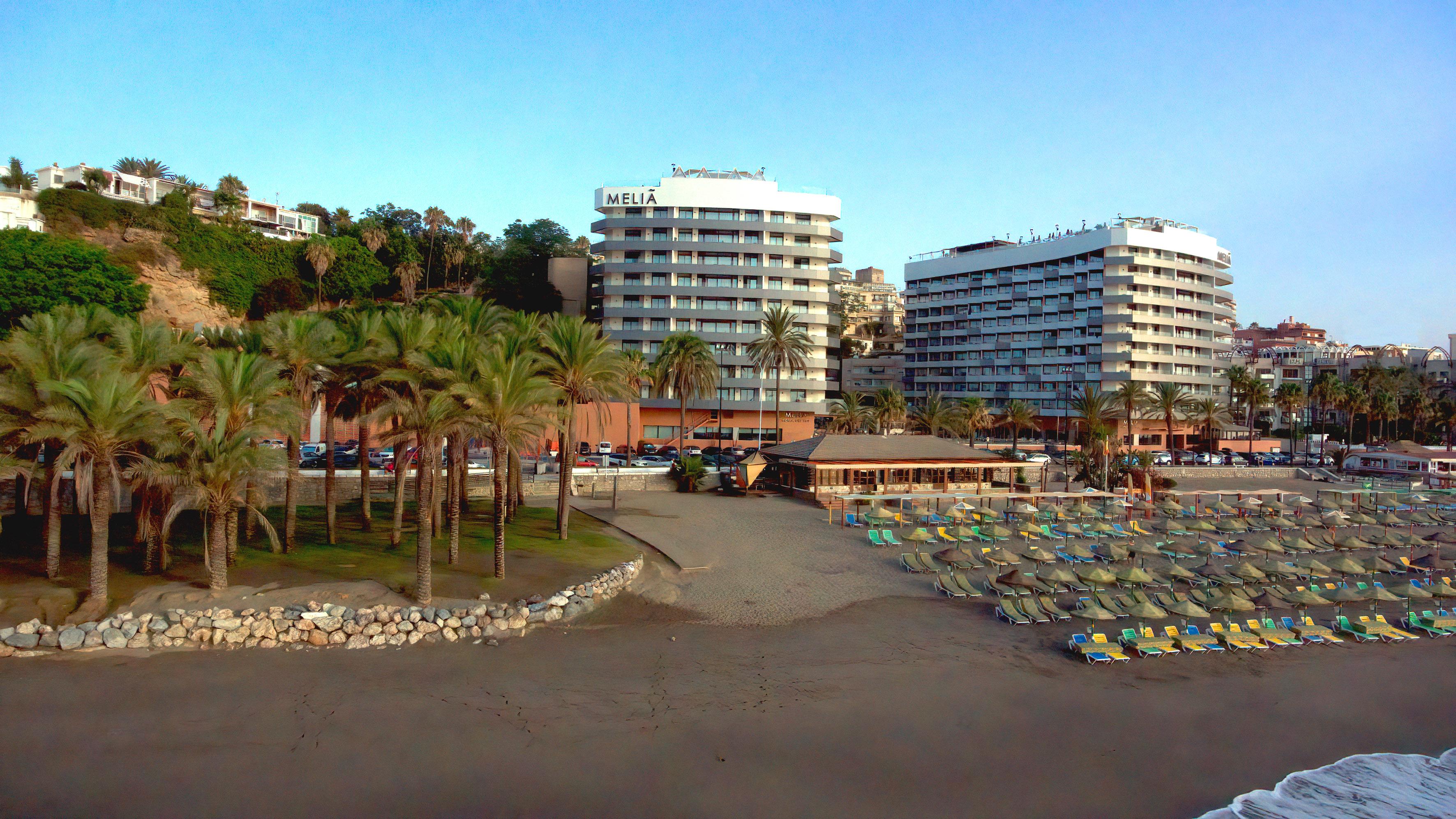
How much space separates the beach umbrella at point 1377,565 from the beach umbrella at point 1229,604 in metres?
8.82

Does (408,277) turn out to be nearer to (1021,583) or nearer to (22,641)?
(22,641)

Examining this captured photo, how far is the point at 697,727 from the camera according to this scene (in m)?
16.2

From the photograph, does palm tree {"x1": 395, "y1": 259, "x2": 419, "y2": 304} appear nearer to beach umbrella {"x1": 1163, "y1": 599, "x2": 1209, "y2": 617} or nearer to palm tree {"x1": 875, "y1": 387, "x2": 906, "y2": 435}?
palm tree {"x1": 875, "y1": 387, "x2": 906, "y2": 435}

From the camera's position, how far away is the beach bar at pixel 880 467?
45.5 m

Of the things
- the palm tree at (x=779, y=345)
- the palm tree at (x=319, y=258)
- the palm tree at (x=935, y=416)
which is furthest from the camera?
the palm tree at (x=319, y=258)

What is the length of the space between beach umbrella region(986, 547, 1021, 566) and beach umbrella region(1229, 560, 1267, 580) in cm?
714

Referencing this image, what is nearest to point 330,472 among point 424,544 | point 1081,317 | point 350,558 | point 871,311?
point 350,558

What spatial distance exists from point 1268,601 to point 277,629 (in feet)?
93.4

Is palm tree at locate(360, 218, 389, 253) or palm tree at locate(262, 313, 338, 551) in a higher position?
palm tree at locate(360, 218, 389, 253)

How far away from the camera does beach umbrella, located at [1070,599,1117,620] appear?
74.4ft

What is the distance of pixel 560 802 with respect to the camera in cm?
1347

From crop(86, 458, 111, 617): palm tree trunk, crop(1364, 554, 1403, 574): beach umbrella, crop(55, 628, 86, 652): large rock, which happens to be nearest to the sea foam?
crop(1364, 554, 1403, 574): beach umbrella

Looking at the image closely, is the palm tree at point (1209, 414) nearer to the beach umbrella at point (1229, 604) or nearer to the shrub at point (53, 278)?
the beach umbrella at point (1229, 604)

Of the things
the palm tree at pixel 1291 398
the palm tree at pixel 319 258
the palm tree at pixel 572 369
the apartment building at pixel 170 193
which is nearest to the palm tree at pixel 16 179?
the apartment building at pixel 170 193
